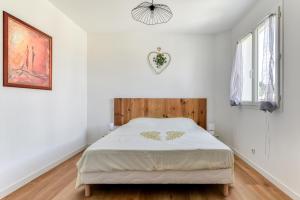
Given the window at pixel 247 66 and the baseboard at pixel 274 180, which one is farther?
the window at pixel 247 66

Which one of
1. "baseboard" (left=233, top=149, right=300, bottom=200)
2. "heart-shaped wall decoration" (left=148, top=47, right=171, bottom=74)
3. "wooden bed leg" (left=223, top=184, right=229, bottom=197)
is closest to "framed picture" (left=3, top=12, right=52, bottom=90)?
Answer: "heart-shaped wall decoration" (left=148, top=47, right=171, bottom=74)

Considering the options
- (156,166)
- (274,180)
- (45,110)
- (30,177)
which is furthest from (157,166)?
(45,110)

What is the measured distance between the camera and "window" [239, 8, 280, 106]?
8.32 ft

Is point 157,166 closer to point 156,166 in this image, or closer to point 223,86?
point 156,166

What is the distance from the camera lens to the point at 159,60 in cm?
Result: 443

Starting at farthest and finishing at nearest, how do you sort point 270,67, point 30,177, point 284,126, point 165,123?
point 165,123 < point 30,177 < point 270,67 < point 284,126

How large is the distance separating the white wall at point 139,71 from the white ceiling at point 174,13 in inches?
9.6

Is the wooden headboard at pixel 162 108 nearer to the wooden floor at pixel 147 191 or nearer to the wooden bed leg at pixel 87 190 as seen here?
the wooden floor at pixel 147 191

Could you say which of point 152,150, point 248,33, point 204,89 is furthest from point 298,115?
point 204,89

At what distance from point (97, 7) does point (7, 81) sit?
1676 millimetres

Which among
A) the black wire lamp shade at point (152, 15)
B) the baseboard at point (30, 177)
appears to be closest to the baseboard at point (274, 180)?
the black wire lamp shade at point (152, 15)

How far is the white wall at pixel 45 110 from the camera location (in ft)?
7.86

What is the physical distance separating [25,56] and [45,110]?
0.79m

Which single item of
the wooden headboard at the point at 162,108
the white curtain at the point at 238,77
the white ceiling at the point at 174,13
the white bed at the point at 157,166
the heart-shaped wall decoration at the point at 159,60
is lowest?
the white bed at the point at 157,166
